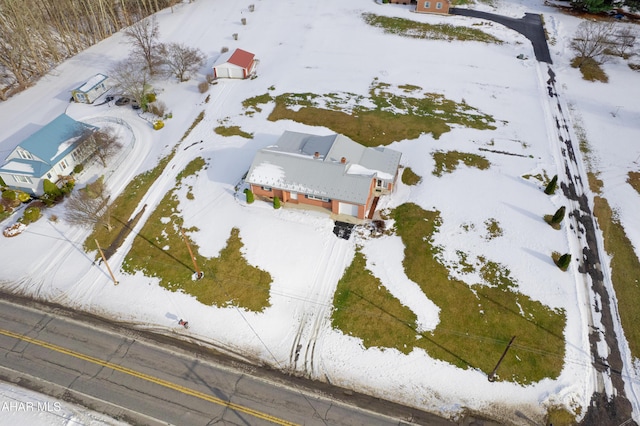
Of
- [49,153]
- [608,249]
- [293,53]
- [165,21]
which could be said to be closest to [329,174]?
[608,249]

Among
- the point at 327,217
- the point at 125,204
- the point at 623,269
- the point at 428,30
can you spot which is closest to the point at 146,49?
the point at 125,204

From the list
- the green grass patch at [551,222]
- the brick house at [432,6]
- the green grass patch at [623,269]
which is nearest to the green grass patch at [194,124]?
the green grass patch at [551,222]

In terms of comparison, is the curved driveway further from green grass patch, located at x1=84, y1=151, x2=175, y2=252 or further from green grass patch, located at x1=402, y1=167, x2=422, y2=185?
green grass patch, located at x1=84, y1=151, x2=175, y2=252

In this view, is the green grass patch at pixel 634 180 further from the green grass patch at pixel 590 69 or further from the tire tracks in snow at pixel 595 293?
the green grass patch at pixel 590 69

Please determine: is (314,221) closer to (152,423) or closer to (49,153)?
(152,423)

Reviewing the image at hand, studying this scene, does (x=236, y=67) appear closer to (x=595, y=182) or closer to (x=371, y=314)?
(x=371, y=314)
